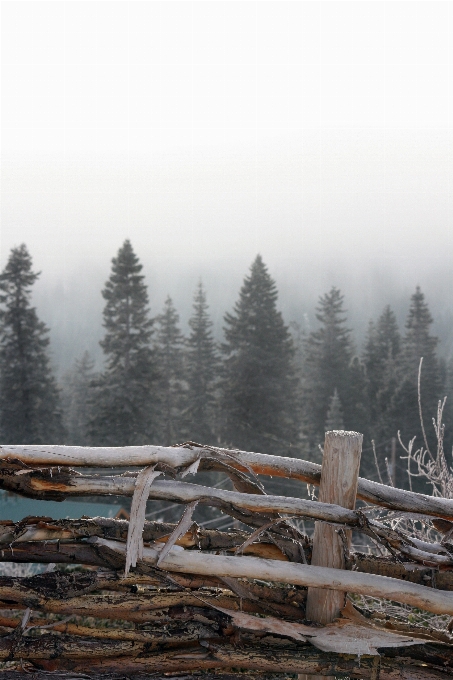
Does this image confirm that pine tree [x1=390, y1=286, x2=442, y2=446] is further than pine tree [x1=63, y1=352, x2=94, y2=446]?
No

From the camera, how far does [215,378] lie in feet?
97.8

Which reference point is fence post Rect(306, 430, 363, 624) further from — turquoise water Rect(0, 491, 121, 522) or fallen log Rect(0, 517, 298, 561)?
turquoise water Rect(0, 491, 121, 522)

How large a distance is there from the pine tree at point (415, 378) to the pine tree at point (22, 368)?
1682 cm

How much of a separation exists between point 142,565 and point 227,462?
1.63 feet

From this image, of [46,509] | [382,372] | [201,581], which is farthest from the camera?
[382,372]

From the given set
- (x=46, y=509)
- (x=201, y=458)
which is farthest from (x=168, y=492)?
(x=46, y=509)

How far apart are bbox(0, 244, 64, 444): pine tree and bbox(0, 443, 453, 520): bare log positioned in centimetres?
2453

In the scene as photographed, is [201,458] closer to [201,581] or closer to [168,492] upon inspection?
[168,492]

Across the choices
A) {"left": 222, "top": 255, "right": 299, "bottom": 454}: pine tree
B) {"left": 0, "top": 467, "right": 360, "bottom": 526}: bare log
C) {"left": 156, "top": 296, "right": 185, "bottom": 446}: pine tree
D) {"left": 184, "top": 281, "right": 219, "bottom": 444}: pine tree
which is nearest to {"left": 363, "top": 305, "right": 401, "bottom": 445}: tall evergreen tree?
{"left": 222, "top": 255, "right": 299, "bottom": 454}: pine tree

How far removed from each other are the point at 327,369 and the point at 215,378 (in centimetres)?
664

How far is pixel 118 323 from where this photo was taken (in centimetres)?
2642

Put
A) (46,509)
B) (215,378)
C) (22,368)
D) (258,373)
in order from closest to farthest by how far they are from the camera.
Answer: (46,509) < (22,368) < (258,373) < (215,378)

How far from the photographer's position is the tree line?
2566 centimetres

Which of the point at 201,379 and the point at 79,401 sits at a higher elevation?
the point at 201,379
